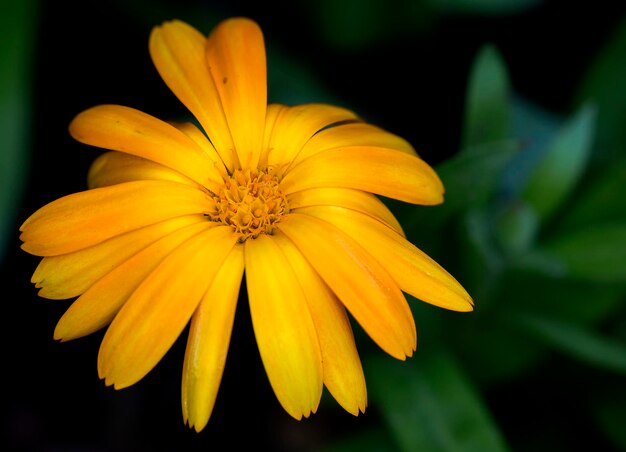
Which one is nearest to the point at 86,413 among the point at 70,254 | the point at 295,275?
the point at 70,254

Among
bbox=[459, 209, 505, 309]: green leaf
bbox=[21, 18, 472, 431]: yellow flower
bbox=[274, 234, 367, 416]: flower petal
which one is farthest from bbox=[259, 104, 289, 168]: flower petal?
bbox=[459, 209, 505, 309]: green leaf

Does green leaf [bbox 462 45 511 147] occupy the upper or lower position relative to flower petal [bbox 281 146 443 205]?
lower

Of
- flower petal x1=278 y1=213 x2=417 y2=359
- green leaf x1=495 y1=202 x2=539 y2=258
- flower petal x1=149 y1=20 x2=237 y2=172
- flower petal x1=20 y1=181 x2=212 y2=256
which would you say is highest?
flower petal x1=149 y1=20 x2=237 y2=172

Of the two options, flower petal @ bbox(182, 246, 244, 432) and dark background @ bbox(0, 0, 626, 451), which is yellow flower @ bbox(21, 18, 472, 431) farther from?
dark background @ bbox(0, 0, 626, 451)

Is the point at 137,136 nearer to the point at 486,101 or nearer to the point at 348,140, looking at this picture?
the point at 348,140

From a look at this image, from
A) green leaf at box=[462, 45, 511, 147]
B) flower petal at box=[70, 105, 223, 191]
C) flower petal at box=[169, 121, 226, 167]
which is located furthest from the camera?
green leaf at box=[462, 45, 511, 147]

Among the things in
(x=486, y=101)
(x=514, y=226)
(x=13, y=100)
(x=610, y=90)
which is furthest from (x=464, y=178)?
(x=13, y=100)

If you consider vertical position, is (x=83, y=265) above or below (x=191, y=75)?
below
